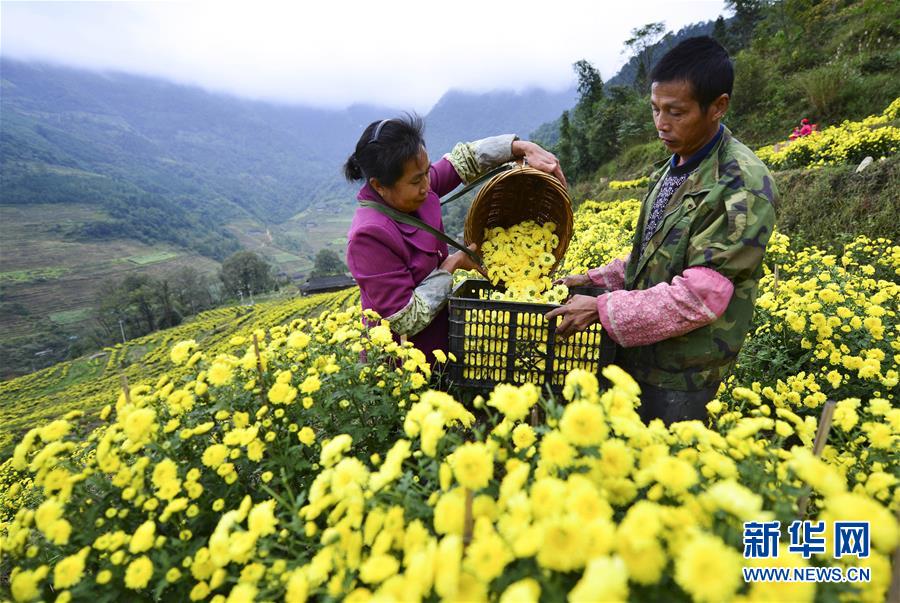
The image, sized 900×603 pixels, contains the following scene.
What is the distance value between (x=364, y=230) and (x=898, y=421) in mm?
2303

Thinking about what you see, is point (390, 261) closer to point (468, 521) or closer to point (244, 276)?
point (468, 521)

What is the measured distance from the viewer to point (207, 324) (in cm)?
4588

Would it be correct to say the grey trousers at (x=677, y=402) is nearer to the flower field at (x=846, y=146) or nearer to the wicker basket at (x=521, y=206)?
the wicker basket at (x=521, y=206)

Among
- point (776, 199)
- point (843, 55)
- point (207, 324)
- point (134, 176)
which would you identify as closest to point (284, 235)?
point (134, 176)

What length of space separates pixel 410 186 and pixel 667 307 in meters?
1.50

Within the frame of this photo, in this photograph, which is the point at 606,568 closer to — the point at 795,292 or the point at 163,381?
the point at 163,381

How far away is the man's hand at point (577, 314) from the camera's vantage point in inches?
73.5

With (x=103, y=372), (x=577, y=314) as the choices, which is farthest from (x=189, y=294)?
(x=577, y=314)

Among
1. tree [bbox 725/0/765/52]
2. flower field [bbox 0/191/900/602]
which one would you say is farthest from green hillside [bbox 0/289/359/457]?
tree [bbox 725/0/765/52]

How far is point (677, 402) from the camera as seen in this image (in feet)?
6.99

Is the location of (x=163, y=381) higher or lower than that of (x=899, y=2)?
lower

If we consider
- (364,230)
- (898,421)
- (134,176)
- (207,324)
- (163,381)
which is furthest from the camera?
(134,176)

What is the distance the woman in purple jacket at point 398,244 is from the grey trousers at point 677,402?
1216 mm

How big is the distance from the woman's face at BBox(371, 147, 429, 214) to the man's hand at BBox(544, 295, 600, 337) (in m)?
1.11
